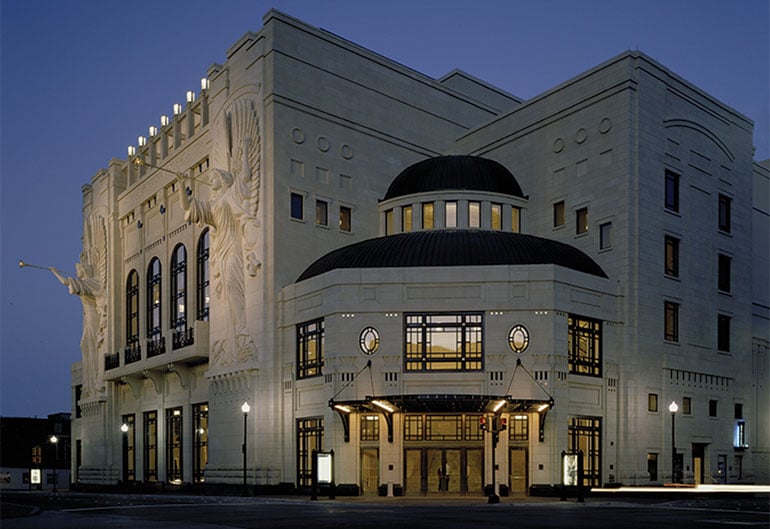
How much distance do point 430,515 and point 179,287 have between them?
137 feet

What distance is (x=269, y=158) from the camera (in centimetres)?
5678

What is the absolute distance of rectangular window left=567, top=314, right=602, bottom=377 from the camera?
48.9 m

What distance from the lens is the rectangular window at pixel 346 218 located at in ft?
198

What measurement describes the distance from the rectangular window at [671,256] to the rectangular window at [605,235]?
3.84 m

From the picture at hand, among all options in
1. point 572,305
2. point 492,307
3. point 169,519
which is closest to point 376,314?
point 492,307

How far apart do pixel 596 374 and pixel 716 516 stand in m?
19.8

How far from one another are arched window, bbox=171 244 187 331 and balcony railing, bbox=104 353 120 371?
9.36 m

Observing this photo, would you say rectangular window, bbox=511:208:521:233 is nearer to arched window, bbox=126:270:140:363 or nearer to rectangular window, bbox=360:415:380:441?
rectangular window, bbox=360:415:380:441

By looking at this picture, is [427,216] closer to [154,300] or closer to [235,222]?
[235,222]

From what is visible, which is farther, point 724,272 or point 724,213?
point 724,213

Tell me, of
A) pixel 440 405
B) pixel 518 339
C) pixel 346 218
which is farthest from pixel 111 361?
pixel 518 339

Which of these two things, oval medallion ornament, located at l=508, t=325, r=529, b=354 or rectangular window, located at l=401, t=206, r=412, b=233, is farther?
rectangular window, located at l=401, t=206, r=412, b=233

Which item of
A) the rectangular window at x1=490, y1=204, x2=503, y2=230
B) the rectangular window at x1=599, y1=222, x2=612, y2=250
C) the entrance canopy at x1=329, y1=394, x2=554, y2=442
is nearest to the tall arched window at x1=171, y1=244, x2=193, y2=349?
the entrance canopy at x1=329, y1=394, x2=554, y2=442

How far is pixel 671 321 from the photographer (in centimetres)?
5547
